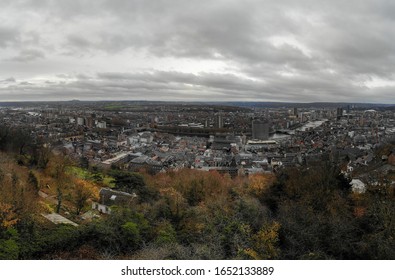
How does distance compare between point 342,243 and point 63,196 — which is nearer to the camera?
point 342,243

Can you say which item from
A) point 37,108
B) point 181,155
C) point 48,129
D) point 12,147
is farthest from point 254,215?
point 37,108

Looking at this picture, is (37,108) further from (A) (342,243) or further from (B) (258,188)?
(A) (342,243)

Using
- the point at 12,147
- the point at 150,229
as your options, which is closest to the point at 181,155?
the point at 12,147

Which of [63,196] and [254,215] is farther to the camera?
[63,196]

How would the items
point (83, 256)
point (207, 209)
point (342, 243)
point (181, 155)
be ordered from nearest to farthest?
point (83, 256)
point (342, 243)
point (207, 209)
point (181, 155)

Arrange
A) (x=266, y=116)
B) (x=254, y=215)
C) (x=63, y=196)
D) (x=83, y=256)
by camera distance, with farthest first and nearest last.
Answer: (x=266, y=116), (x=63, y=196), (x=254, y=215), (x=83, y=256)

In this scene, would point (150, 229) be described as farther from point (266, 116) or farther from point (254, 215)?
point (266, 116)

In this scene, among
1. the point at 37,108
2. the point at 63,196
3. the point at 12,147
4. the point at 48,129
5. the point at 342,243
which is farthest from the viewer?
the point at 37,108
